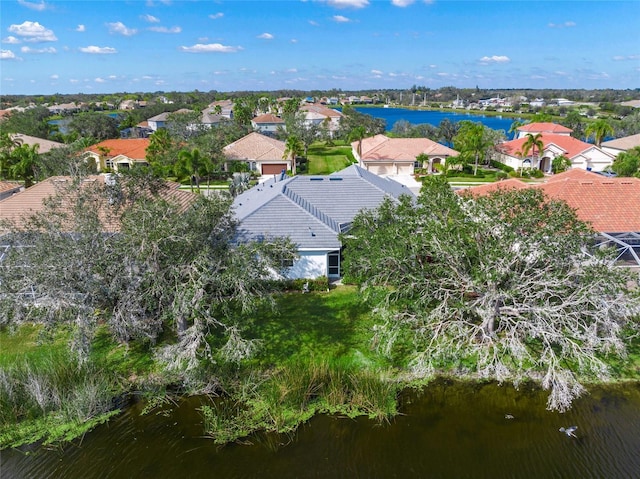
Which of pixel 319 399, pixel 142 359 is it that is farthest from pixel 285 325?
pixel 142 359

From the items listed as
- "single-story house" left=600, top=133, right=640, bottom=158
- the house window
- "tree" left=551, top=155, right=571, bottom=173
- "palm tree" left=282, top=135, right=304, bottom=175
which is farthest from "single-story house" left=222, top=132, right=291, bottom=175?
"single-story house" left=600, top=133, right=640, bottom=158

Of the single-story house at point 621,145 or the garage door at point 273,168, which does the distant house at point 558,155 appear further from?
the garage door at point 273,168

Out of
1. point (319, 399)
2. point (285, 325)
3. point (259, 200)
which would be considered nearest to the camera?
point (319, 399)

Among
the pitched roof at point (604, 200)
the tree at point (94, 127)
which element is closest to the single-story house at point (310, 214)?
the pitched roof at point (604, 200)

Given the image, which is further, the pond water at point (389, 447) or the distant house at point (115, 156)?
the distant house at point (115, 156)

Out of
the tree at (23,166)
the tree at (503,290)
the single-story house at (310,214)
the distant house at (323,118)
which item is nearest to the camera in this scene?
the tree at (503,290)

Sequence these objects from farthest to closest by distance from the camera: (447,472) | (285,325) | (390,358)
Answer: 1. (285,325)
2. (390,358)
3. (447,472)

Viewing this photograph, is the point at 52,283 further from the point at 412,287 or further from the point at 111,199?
the point at 412,287
